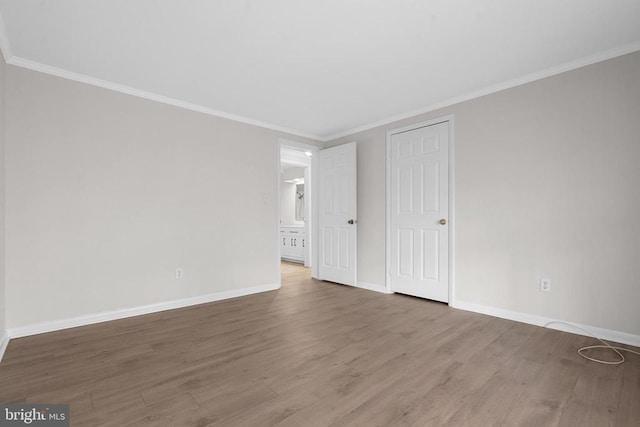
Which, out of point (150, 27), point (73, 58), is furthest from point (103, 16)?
point (73, 58)

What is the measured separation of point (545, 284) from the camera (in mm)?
2865

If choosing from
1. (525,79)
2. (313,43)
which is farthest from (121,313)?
(525,79)

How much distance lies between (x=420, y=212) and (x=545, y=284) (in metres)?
1.45

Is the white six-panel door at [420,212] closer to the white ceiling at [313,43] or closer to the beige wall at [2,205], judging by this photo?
the white ceiling at [313,43]

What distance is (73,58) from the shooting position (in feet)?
8.66

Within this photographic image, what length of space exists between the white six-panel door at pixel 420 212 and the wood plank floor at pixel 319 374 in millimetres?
775

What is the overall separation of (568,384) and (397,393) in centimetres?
108

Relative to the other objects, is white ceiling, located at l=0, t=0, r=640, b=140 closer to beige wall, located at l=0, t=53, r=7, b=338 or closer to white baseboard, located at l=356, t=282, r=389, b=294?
beige wall, located at l=0, t=53, r=7, b=338

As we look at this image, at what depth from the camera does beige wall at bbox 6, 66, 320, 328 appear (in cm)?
269

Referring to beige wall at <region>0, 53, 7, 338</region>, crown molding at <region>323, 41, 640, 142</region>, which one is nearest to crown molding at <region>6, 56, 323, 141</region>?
beige wall at <region>0, 53, 7, 338</region>

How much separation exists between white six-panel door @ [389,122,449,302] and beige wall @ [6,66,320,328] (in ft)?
6.13

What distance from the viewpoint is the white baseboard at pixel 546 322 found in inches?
96.7

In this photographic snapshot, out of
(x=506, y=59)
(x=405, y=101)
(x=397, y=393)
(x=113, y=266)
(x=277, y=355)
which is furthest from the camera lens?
(x=405, y=101)

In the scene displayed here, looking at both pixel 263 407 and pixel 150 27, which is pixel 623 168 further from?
pixel 150 27
